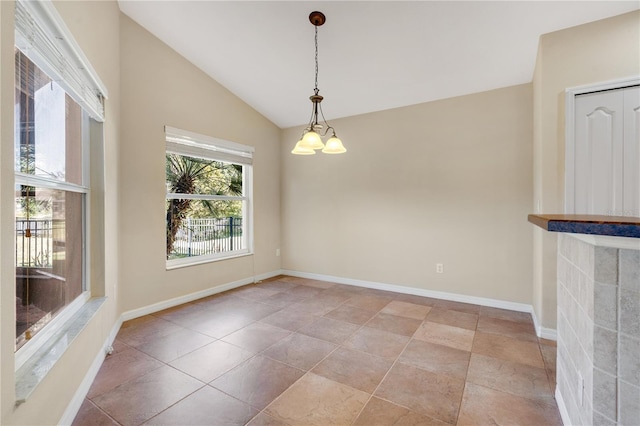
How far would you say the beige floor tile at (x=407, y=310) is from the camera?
3275 mm

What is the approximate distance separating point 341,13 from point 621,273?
2674 millimetres

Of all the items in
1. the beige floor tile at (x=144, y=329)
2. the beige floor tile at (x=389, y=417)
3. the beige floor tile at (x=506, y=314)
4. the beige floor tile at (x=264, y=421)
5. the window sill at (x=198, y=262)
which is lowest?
the beige floor tile at (x=389, y=417)

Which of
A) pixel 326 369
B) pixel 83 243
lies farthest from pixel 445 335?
pixel 83 243

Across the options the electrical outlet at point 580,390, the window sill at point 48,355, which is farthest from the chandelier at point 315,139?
the electrical outlet at point 580,390

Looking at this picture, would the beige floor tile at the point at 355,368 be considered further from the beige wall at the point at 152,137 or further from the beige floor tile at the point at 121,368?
the beige wall at the point at 152,137

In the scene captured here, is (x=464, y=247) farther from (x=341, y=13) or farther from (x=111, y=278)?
(x=111, y=278)

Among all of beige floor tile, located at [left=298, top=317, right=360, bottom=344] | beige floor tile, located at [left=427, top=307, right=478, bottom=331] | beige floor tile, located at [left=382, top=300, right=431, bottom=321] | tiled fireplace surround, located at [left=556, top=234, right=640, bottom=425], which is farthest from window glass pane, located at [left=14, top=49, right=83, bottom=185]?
beige floor tile, located at [left=427, top=307, right=478, bottom=331]

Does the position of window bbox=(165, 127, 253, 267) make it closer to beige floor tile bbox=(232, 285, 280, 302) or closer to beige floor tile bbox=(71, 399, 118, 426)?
beige floor tile bbox=(232, 285, 280, 302)

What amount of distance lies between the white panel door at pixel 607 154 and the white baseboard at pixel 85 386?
12.5ft

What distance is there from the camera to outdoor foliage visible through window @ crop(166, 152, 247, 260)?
3.72m

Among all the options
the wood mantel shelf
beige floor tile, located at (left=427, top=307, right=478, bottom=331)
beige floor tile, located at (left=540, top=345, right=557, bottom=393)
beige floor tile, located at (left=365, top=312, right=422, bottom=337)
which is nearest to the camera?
the wood mantel shelf

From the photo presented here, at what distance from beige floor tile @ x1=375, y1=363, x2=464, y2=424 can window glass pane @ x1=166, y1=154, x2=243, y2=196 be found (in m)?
3.19

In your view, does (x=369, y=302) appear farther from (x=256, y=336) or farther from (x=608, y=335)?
(x=608, y=335)

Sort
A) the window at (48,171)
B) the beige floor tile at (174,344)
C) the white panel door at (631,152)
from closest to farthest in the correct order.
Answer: the window at (48,171) → the white panel door at (631,152) → the beige floor tile at (174,344)
